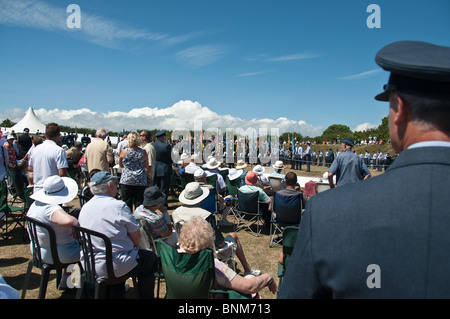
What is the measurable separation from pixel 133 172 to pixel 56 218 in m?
2.61

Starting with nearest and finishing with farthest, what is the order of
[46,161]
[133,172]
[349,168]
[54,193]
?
1. [54,193]
2. [46,161]
3. [133,172]
4. [349,168]

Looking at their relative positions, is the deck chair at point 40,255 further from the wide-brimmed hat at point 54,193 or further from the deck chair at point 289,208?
the deck chair at point 289,208

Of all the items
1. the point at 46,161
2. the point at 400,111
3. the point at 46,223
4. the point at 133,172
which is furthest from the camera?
the point at 133,172

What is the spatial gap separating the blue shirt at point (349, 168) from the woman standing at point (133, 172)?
412cm

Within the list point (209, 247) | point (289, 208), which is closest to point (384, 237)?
point (209, 247)

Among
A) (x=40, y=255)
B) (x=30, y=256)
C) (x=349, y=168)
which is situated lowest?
(x=30, y=256)

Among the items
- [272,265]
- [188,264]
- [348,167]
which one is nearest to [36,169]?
[188,264]

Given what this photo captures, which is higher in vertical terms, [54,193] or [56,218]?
[54,193]

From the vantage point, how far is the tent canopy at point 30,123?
82.5 ft

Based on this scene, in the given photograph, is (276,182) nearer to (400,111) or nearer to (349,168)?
(349,168)

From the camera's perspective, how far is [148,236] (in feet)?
13.2

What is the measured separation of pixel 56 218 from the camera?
10.8 feet

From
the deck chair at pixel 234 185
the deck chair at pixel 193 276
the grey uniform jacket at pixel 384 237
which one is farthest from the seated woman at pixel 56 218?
the deck chair at pixel 234 185

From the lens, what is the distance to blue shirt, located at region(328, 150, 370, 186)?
6.38 metres
